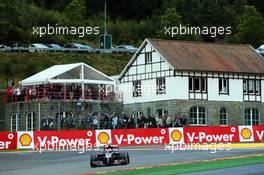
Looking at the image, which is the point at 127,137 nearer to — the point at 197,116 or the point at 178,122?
the point at 178,122

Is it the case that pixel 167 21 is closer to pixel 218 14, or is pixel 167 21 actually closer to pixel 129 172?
pixel 218 14

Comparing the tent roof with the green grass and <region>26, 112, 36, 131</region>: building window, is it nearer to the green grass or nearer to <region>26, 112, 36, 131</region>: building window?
<region>26, 112, 36, 131</region>: building window

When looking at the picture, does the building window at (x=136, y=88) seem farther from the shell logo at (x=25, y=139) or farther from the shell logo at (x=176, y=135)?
the shell logo at (x=25, y=139)

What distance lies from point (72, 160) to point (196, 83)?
26.9m

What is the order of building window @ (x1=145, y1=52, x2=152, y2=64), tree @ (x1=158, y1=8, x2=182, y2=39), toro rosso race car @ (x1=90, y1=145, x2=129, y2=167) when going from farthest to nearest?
1. tree @ (x1=158, y1=8, x2=182, y2=39)
2. building window @ (x1=145, y1=52, x2=152, y2=64)
3. toro rosso race car @ (x1=90, y1=145, x2=129, y2=167)

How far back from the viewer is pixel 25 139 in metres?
44.8

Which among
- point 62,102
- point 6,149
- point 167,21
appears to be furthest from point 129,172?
point 167,21

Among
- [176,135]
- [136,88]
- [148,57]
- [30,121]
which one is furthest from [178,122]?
[136,88]

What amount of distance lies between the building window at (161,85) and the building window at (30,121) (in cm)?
1106

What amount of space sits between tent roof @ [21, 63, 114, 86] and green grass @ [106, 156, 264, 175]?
26.9 metres

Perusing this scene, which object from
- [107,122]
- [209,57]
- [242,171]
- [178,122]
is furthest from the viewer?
[209,57]

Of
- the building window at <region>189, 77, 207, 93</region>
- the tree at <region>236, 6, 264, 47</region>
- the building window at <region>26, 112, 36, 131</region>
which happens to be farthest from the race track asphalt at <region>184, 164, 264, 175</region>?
the tree at <region>236, 6, 264, 47</region>

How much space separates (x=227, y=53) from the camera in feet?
216

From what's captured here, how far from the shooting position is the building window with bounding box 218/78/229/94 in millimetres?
62500
